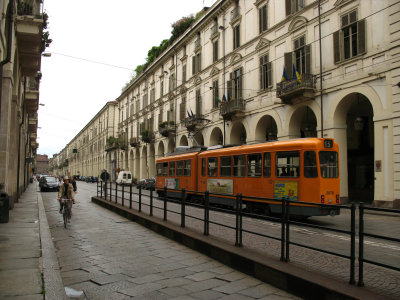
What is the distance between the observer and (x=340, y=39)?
655 inches

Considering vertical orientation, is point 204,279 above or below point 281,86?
below

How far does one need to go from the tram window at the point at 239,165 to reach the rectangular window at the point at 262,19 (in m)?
11.5

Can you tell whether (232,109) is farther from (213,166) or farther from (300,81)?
(213,166)

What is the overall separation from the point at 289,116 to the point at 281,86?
69.4 inches

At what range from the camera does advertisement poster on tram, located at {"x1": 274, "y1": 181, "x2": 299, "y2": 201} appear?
1145cm

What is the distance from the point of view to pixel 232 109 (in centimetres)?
2381

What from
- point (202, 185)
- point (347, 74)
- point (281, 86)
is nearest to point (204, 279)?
point (202, 185)

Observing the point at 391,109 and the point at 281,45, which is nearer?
the point at 391,109

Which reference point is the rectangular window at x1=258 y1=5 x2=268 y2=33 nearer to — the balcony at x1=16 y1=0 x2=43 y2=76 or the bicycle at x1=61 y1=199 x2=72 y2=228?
the balcony at x1=16 y1=0 x2=43 y2=76

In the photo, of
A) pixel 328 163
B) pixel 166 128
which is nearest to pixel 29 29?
pixel 328 163

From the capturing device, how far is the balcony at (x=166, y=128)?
34594 millimetres

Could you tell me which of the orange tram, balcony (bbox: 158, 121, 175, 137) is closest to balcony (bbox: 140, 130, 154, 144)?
balcony (bbox: 158, 121, 175, 137)

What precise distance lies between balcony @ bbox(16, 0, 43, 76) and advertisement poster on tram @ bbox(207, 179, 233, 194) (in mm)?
9180

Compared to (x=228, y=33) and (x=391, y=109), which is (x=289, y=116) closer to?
(x=391, y=109)
